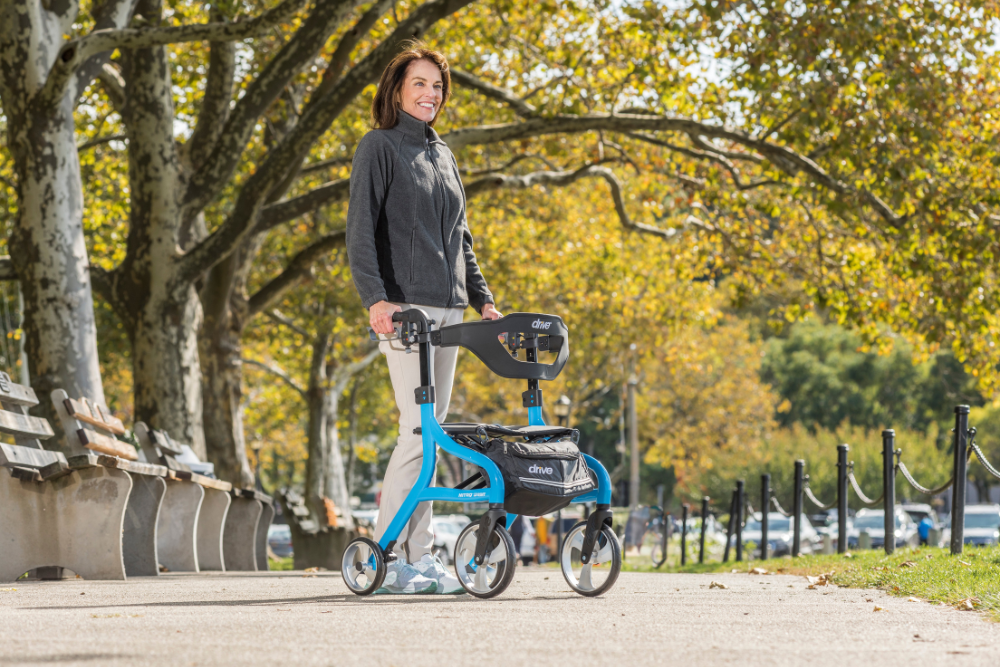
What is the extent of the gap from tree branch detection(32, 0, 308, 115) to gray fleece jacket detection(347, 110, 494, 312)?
506cm

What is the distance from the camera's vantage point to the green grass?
16.8 feet

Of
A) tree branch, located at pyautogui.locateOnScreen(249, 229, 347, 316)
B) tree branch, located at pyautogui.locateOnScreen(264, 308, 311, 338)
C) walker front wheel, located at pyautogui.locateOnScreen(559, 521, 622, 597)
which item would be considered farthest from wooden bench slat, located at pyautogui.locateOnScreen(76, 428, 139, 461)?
tree branch, located at pyautogui.locateOnScreen(264, 308, 311, 338)

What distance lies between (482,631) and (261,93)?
9196mm

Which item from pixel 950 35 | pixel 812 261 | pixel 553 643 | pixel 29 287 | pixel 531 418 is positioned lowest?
pixel 553 643

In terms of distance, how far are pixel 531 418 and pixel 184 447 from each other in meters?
6.08

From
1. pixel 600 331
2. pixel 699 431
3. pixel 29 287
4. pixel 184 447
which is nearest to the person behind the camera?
pixel 184 447

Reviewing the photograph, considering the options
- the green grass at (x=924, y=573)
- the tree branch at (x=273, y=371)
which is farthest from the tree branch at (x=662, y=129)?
the tree branch at (x=273, y=371)

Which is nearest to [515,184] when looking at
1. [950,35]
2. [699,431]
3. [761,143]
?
[761,143]

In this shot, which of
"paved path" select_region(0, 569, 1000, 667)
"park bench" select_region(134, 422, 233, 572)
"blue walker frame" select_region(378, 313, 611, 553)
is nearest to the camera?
"paved path" select_region(0, 569, 1000, 667)

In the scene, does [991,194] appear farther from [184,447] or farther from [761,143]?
[184,447]

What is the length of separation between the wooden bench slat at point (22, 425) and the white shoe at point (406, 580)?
276 cm

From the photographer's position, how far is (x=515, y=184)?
15570mm

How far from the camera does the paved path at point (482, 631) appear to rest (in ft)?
10.3

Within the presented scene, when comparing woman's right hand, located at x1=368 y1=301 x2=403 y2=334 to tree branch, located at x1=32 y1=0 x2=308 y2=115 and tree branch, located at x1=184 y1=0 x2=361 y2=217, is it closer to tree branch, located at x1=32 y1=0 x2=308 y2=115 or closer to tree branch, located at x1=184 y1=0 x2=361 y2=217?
tree branch, located at x1=32 y1=0 x2=308 y2=115
